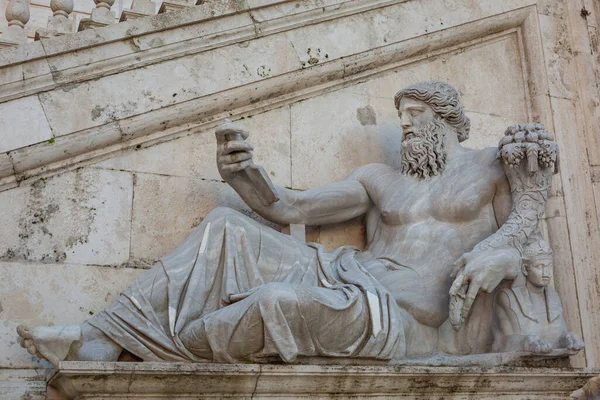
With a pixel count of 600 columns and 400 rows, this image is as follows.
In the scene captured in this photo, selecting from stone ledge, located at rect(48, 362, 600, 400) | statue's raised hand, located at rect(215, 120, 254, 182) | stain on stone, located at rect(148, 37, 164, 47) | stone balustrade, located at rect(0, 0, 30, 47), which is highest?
stone balustrade, located at rect(0, 0, 30, 47)

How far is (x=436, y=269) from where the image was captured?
554 cm

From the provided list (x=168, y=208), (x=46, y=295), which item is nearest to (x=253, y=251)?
(x=168, y=208)

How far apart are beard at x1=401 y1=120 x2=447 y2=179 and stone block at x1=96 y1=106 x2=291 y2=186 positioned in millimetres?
811

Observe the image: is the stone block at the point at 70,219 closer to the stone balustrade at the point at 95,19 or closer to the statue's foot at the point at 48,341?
the statue's foot at the point at 48,341

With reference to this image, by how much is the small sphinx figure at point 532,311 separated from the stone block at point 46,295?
7.04 feet

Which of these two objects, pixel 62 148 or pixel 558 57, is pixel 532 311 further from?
pixel 62 148

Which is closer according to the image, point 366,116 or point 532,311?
point 532,311

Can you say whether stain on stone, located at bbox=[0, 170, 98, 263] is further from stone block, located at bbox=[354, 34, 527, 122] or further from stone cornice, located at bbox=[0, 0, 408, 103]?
stone block, located at bbox=[354, 34, 527, 122]

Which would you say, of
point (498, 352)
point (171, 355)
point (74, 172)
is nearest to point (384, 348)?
point (498, 352)

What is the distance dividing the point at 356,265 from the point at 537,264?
1.01 m

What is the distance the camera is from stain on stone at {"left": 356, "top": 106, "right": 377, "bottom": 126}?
6.62m

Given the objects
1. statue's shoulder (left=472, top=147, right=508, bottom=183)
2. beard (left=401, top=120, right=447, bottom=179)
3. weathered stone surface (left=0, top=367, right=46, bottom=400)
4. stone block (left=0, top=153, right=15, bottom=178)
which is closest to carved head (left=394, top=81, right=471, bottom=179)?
beard (left=401, top=120, right=447, bottom=179)

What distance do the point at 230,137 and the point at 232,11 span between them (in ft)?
4.56

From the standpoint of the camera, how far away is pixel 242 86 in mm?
6234
